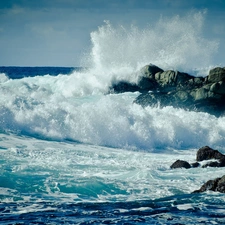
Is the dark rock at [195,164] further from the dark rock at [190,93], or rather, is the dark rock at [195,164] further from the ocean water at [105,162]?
the dark rock at [190,93]

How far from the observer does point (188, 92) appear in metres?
21.6

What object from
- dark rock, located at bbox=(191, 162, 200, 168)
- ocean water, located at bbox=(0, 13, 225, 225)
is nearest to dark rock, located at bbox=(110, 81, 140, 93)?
ocean water, located at bbox=(0, 13, 225, 225)

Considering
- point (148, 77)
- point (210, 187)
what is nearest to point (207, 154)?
point (210, 187)

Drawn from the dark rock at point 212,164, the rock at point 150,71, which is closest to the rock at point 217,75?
the rock at point 150,71

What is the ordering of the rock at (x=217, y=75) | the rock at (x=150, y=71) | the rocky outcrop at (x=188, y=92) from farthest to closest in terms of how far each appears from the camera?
the rock at (x=150, y=71) → the rock at (x=217, y=75) → the rocky outcrop at (x=188, y=92)

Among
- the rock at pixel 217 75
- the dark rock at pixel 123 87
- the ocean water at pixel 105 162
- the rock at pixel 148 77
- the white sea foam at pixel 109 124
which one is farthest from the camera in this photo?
the dark rock at pixel 123 87

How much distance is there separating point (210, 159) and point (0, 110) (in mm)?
9361

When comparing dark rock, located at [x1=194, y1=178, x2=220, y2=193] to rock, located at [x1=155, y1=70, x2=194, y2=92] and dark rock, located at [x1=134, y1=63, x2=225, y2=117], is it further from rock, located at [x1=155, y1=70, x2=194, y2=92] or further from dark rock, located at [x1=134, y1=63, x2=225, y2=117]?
rock, located at [x1=155, y1=70, x2=194, y2=92]

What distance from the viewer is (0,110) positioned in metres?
17.5

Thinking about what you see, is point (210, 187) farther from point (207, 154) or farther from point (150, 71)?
point (150, 71)

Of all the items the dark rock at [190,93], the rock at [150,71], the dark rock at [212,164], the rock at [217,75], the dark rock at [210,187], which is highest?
the rock at [150,71]

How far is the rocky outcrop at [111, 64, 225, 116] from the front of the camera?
833 inches

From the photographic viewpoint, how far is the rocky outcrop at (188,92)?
21.2 m

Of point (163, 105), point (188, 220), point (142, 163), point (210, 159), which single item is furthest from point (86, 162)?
point (163, 105)
